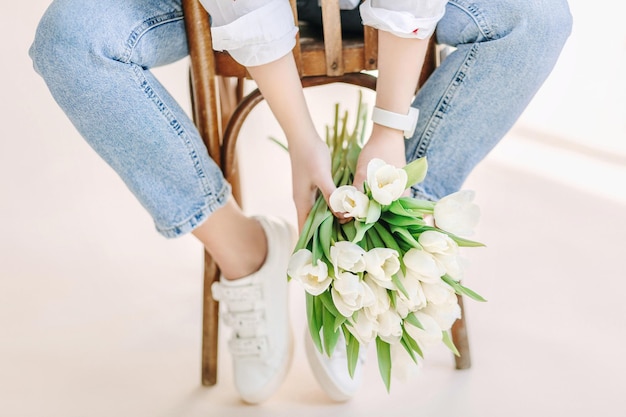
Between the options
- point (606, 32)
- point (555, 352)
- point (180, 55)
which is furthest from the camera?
point (606, 32)

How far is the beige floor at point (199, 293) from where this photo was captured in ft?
4.31

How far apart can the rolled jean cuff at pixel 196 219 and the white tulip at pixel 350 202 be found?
0.27 meters

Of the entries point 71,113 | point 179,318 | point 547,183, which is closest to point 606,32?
point 547,183

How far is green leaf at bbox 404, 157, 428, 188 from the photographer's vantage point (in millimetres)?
998

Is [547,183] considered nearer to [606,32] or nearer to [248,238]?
[606,32]

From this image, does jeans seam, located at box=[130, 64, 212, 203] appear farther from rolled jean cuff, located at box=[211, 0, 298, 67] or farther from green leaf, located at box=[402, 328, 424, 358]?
green leaf, located at box=[402, 328, 424, 358]

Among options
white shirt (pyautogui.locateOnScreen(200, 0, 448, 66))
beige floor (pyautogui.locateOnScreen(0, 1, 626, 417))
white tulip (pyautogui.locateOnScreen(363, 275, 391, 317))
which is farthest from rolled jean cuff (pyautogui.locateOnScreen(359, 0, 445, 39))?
beige floor (pyautogui.locateOnScreen(0, 1, 626, 417))

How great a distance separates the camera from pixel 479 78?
1164 millimetres

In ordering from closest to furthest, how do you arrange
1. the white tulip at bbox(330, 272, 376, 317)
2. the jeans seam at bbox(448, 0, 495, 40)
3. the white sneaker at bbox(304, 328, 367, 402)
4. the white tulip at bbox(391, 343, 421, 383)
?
the white tulip at bbox(330, 272, 376, 317) < the white tulip at bbox(391, 343, 421, 383) < the jeans seam at bbox(448, 0, 495, 40) < the white sneaker at bbox(304, 328, 367, 402)

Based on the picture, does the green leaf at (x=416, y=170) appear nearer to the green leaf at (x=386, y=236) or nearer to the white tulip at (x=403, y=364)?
Answer: the green leaf at (x=386, y=236)

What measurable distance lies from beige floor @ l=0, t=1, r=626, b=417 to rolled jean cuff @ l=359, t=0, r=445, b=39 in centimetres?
55

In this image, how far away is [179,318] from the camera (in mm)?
1595

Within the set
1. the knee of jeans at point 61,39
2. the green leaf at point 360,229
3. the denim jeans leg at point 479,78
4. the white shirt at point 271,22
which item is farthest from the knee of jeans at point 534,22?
the knee of jeans at point 61,39

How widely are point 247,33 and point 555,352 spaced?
2.47 ft
